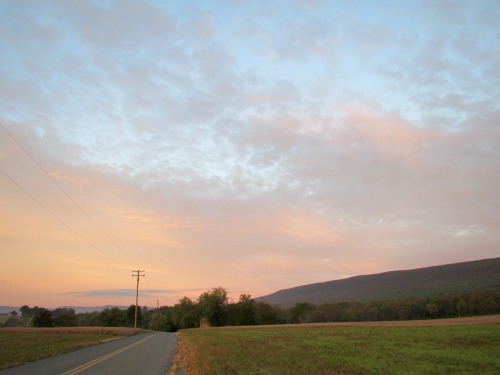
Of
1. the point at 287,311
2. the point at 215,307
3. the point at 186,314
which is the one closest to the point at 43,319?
the point at 186,314

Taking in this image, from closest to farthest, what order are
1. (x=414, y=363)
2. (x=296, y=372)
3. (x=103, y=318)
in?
(x=296, y=372) → (x=414, y=363) → (x=103, y=318)

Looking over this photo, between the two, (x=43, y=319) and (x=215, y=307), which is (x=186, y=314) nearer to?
(x=215, y=307)

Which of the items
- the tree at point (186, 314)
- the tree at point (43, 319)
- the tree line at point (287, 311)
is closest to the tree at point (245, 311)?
the tree line at point (287, 311)

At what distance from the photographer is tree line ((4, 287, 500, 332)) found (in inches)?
4589

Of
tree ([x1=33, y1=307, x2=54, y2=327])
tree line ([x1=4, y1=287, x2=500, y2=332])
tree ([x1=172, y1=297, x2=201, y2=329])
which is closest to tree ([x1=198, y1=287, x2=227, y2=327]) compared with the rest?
tree line ([x1=4, y1=287, x2=500, y2=332])

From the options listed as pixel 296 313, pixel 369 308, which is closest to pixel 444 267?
pixel 369 308

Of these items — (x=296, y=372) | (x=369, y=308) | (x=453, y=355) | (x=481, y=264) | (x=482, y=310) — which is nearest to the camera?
(x=296, y=372)

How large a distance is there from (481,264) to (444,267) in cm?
1920

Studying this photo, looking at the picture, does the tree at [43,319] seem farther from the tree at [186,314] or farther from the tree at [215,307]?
the tree at [215,307]

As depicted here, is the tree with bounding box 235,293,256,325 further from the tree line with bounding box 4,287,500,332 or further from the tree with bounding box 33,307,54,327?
the tree with bounding box 33,307,54,327

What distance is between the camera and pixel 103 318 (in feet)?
475

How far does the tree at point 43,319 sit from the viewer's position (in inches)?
4627

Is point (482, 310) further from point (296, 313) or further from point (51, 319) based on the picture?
point (51, 319)

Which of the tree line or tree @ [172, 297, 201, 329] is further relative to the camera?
tree @ [172, 297, 201, 329]
